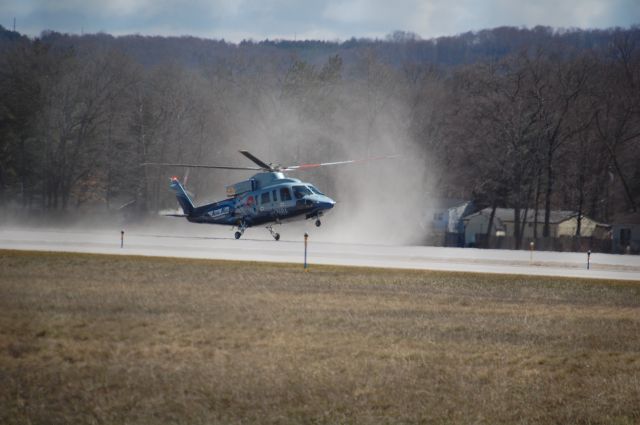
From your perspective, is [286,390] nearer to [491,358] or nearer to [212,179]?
[491,358]

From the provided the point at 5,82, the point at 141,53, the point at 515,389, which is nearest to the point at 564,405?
the point at 515,389

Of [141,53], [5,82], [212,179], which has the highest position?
[141,53]

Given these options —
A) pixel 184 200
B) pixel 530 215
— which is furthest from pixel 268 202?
pixel 530 215

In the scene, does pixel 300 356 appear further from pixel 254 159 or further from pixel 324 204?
pixel 324 204

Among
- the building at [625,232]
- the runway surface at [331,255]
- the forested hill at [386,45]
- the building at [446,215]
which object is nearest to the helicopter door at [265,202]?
the runway surface at [331,255]

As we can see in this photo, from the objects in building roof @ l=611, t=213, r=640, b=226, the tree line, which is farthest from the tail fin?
building roof @ l=611, t=213, r=640, b=226

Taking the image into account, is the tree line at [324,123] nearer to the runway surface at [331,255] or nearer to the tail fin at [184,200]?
the runway surface at [331,255]

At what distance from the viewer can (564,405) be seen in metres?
12.3

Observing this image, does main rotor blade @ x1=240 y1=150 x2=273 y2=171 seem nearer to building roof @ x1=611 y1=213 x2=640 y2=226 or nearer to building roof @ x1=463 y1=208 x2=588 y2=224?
building roof @ x1=611 y1=213 x2=640 y2=226

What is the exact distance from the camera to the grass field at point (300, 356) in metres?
11.5

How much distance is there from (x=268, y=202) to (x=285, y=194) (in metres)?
1.04

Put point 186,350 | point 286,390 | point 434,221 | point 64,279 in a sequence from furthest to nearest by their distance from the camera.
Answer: point 434,221
point 64,279
point 186,350
point 286,390

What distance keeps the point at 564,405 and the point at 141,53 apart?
98.0 metres

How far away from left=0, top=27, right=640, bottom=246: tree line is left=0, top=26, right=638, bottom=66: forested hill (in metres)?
7.11
